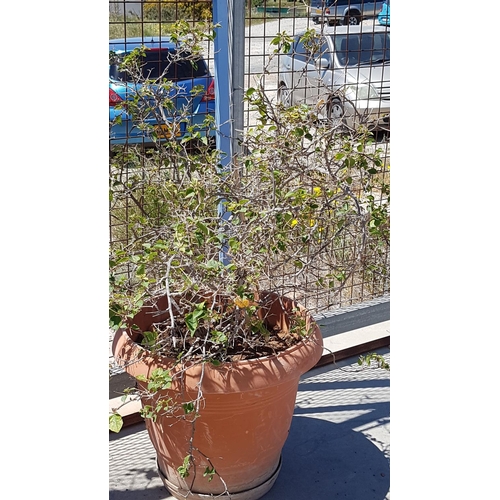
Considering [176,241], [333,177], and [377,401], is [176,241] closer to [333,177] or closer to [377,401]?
[333,177]

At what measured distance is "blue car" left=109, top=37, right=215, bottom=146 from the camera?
2416 mm

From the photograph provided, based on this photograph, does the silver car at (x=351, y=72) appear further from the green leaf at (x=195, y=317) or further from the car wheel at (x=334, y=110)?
the green leaf at (x=195, y=317)

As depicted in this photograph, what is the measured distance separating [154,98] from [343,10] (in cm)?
128

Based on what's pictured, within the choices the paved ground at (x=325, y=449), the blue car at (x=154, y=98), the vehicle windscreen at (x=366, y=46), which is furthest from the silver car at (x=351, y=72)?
the paved ground at (x=325, y=449)

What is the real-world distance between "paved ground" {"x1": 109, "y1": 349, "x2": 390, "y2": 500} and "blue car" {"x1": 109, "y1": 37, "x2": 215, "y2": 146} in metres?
1.31

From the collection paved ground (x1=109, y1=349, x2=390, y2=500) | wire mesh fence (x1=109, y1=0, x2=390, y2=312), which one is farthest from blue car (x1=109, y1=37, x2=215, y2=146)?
A: paved ground (x1=109, y1=349, x2=390, y2=500)

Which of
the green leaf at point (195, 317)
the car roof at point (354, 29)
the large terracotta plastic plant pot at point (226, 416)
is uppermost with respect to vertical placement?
the car roof at point (354, 29)

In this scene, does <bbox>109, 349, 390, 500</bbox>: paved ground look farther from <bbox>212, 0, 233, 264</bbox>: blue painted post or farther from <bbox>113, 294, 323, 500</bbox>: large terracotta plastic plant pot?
<bbox>212, 0, 233, 264</bbox>: blue painted post

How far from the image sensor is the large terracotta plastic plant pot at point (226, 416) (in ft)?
6.68

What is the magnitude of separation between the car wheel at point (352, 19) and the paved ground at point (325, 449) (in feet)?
5.79

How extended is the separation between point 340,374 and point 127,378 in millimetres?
1100

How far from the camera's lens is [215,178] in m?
2.34
